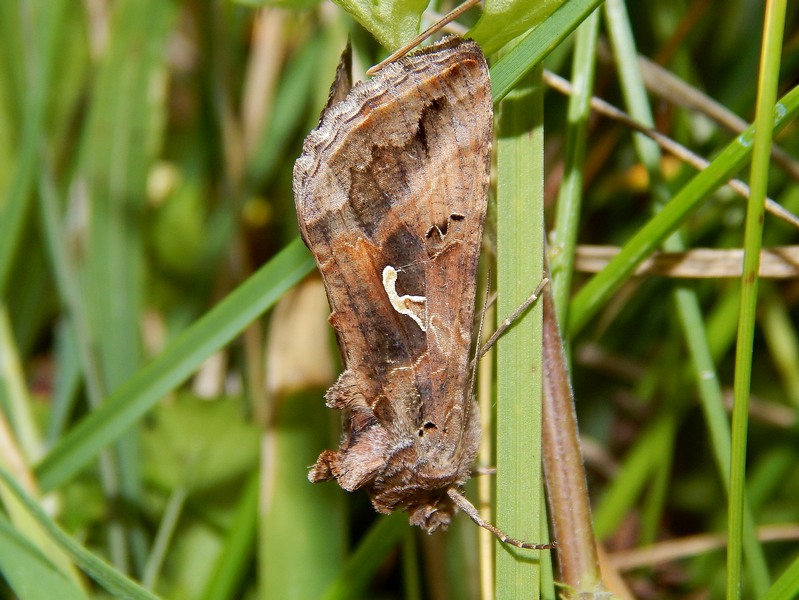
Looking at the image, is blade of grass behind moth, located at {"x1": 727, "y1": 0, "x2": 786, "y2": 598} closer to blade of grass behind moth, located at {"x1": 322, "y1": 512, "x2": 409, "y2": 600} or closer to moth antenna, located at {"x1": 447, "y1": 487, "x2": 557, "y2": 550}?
moth antenna, located at {"x1": 447, "y1": 487, "x2": 557, "y2": 550}

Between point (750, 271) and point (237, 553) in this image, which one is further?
point (237, 553)

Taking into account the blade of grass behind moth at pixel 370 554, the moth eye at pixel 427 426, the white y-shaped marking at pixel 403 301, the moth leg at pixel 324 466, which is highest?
the white y-shaped marking at pixel 403 301

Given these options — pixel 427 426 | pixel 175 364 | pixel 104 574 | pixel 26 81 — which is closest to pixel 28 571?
pixel 104 574

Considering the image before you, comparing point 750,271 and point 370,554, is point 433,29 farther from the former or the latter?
point 370,554

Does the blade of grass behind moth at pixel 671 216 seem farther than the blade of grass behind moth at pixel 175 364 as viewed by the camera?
No

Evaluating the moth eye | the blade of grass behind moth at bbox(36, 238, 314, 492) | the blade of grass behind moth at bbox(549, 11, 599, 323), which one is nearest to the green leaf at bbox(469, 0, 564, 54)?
the blade of grass behind moth at bbox(549, 11, 599, 323)

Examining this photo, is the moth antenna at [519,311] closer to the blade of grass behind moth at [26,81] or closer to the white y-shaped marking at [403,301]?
the white y-shaped marking at [403,301]

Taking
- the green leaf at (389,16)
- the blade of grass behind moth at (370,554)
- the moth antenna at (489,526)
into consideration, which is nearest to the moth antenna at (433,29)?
the green leaf at (389,16)
